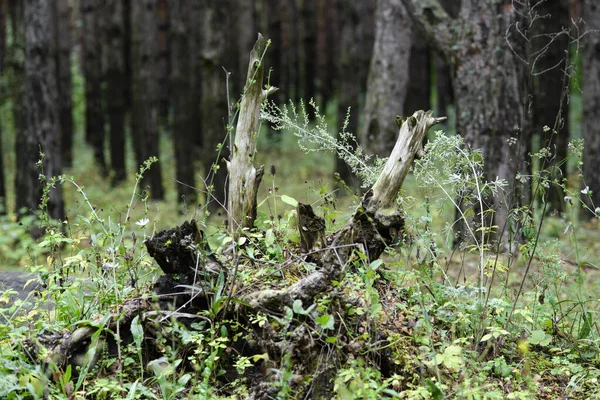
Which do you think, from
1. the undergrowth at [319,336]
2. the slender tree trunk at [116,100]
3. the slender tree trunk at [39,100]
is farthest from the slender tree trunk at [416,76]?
the undergrowth at [319,336]

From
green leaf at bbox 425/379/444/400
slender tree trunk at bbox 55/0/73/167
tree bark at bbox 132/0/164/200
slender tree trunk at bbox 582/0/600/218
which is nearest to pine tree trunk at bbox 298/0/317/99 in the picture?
slender tree trunk at bbox 55/0/73/167

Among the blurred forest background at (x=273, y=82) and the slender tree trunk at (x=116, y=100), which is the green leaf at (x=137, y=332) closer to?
the blurred forest background at (x=273, y=82)

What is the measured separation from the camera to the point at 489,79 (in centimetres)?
718

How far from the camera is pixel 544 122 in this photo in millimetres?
12344

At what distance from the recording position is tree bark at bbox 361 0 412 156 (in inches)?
420

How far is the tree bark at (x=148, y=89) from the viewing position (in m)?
14.4

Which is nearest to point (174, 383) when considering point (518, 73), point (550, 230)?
point (518, 73)

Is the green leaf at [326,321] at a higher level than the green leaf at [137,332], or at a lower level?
higher

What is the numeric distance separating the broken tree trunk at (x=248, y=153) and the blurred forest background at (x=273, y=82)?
5.8 inches

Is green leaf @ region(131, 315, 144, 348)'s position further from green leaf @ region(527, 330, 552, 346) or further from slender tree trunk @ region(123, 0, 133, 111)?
slender tree trunk @ region(123, 0, 133, 111)

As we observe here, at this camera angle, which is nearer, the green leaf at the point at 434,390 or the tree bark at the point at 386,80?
the green leaf at the point at 434,390

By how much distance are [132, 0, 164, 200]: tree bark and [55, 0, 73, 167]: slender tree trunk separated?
3616 mm

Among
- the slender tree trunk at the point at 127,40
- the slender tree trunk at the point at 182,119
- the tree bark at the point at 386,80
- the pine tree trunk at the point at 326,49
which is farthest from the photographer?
the pine tree trunk at the point at 326,49

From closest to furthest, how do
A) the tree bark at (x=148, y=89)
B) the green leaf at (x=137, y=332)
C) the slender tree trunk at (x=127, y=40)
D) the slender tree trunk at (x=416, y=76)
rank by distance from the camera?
1. the green leaf at (x=137, y=332)
2. the tree bark at (x=148, y=89)
3. the slender tree trunk at (x=416, y=76)
4. the slender tree trunk at (x=127, y=40)
